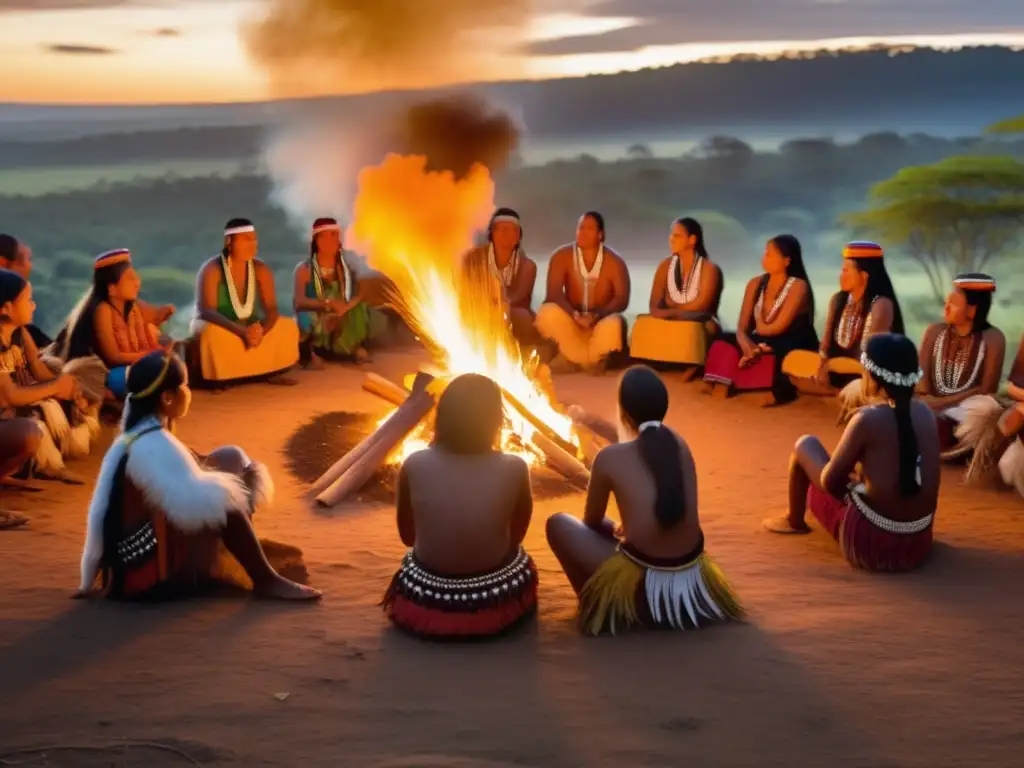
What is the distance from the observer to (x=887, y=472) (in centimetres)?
541

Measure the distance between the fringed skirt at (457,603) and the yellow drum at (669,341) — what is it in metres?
5.53

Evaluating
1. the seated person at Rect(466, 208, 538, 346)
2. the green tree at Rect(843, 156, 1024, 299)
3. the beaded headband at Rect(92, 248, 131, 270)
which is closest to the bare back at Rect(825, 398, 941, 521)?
the beaded headband at Rect(92, 248, 131, 270)

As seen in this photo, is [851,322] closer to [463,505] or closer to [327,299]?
[327,299]

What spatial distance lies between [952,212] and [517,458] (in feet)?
37.9

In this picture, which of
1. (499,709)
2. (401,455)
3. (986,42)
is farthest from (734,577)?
(986,42)

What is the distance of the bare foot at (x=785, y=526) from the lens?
247 inches

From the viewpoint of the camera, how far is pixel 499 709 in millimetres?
4070

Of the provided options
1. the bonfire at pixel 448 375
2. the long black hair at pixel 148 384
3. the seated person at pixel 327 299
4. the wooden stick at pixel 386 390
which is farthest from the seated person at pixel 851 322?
the long black hair at pixel 148 384

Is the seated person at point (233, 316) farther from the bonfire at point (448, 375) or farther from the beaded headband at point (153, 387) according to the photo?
the beaded headband at point (153, 387)

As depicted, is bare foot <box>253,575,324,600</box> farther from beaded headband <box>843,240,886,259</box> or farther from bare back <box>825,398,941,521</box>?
beaded headband <box>843,240,886,259</box>

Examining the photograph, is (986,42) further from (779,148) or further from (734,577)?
(734,577)

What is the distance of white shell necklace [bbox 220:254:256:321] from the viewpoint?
379 inches

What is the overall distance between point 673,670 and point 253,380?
20.5ft

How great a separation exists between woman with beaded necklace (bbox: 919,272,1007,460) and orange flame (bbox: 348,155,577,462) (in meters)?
2.42
